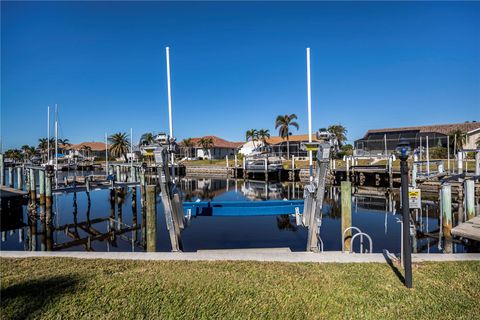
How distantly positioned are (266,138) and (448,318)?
69.3 metres

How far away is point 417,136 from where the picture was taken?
51.7m

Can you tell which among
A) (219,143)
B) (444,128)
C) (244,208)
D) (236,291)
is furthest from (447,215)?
(219,143)

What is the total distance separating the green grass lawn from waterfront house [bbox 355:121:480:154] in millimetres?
46305

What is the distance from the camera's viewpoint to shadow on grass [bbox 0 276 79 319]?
163 inches

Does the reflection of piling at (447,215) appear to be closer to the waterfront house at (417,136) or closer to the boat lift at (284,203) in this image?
the boat lift at (284,203)

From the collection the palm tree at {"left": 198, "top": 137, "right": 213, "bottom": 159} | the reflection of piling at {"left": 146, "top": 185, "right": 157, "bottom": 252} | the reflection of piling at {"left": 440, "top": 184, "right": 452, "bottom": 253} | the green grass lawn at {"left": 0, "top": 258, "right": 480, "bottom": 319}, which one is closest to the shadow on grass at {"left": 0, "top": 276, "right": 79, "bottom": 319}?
the green grass lawn at {"left": 0, "top": 258, "right": 480, "bottom": 319}

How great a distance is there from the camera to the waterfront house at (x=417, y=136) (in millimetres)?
49438

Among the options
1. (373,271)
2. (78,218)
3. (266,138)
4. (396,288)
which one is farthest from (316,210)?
(266,138)

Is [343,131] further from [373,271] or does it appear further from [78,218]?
[373,271]

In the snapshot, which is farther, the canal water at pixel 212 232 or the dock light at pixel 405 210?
the canal water at pixel 212 232

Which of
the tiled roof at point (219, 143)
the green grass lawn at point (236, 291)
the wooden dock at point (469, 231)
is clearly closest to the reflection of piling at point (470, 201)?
the wooden dock at point (469, 231)

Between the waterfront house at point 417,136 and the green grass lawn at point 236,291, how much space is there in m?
46.3

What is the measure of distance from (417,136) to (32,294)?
57.6 meters

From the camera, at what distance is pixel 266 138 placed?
238 ft
